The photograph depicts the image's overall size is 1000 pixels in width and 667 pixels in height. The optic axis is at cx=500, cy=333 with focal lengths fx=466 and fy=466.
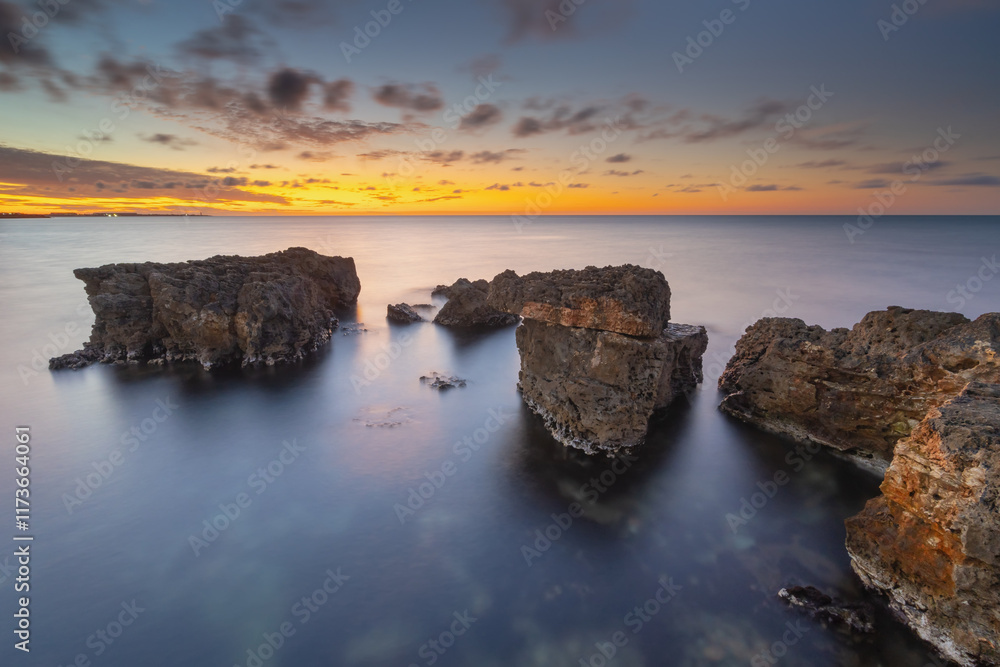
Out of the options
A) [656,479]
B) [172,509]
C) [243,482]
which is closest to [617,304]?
[656,479]

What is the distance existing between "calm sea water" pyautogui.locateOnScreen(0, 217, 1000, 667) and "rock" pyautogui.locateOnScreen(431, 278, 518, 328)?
322 inches

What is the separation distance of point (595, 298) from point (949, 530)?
9859 millimetres

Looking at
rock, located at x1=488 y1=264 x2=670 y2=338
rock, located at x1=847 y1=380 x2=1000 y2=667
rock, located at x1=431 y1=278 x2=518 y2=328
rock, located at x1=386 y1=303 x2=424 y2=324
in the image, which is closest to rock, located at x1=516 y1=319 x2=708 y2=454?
rock, located at x1=488 y1=264 x2=670 y2=338

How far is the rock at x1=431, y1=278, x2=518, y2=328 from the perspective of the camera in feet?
106

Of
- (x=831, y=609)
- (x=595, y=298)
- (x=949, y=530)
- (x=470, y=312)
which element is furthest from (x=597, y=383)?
(x=470, y=312)

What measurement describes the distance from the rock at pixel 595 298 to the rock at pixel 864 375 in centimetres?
441

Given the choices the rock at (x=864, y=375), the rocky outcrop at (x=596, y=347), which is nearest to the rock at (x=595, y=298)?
the rocky outcrop at (x=596, y=347)

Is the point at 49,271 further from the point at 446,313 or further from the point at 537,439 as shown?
the point at 537,439

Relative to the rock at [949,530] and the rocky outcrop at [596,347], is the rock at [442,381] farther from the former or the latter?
the rock at [949,530]

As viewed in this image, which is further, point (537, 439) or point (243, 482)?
point (537, 439)

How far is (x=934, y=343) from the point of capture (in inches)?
507

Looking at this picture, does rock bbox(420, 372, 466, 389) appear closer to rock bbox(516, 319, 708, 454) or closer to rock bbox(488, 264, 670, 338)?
rock bbox(516, 319, 708, 454)

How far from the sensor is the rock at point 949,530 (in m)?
7.95

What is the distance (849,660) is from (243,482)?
1630 cm
